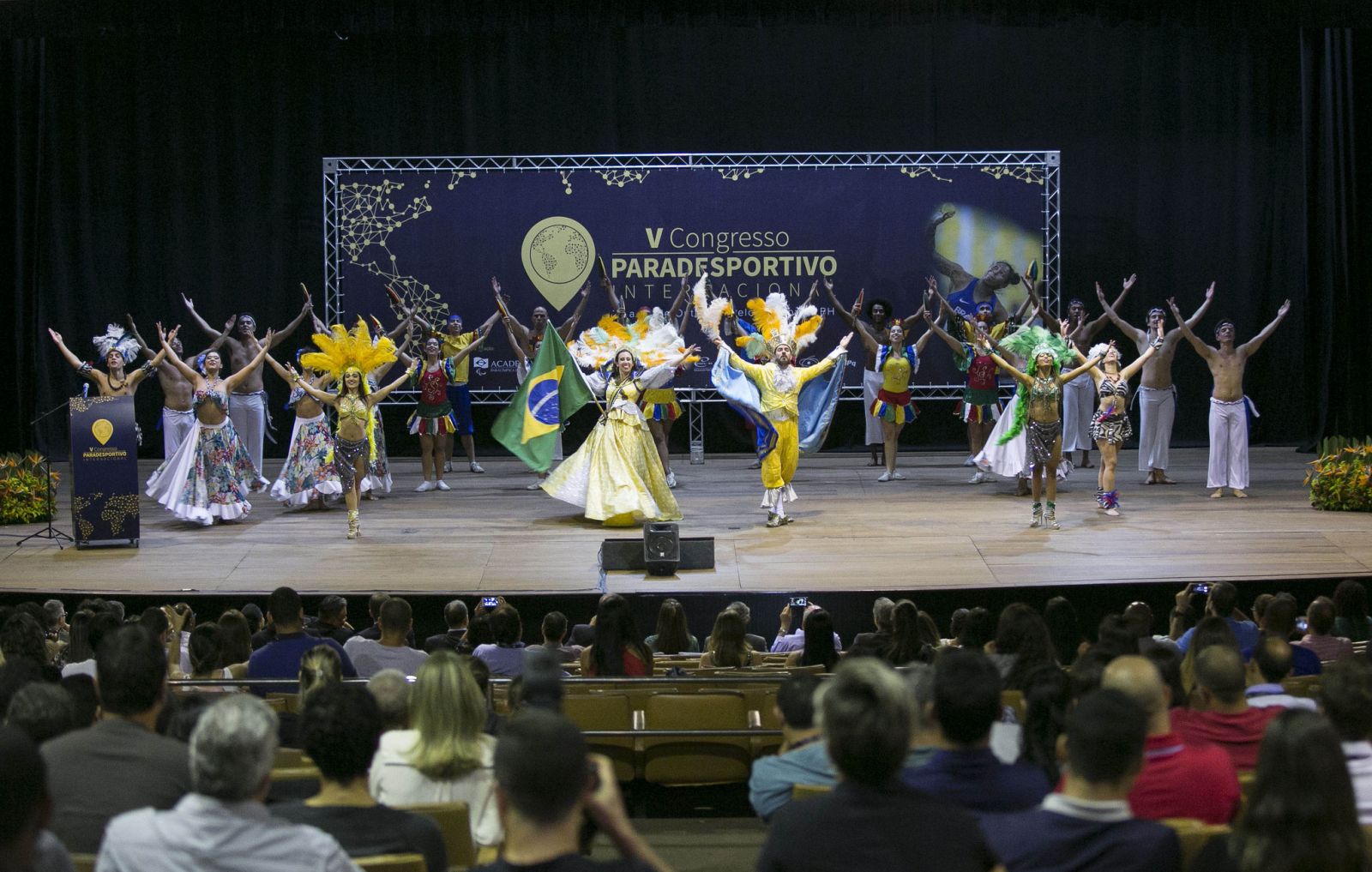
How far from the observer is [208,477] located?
1181 cm

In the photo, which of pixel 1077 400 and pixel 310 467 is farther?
pixel 1077 400

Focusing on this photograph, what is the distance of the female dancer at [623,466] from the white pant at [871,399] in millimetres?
4204

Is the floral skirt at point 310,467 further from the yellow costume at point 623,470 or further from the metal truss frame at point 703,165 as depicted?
the metal truss frame at point 703,165

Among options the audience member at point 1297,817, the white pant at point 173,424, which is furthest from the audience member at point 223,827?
the white pant at point 173,424

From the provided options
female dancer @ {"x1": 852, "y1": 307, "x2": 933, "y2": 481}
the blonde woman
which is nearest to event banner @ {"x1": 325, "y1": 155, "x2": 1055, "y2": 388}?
female dancer @ {"x1": 852, "y1": 307, "x2": 933, "y2": 481}

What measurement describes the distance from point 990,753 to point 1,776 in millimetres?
2053

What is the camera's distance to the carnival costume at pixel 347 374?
11.3 metres

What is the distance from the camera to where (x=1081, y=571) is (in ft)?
31.3

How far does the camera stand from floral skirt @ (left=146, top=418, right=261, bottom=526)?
11.8 metres

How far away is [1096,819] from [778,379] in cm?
863

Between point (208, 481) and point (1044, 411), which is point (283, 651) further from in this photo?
point (1044, 411)

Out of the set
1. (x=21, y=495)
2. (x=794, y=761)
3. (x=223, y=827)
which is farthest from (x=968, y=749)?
(x=21, y=495)

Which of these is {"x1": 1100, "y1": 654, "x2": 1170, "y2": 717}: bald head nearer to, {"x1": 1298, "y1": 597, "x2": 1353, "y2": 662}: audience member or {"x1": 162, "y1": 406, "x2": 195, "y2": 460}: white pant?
{"x1": 1298, "y1": 597, "x2": 1353, "y2": 662}: audience member

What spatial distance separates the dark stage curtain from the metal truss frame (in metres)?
0.39
